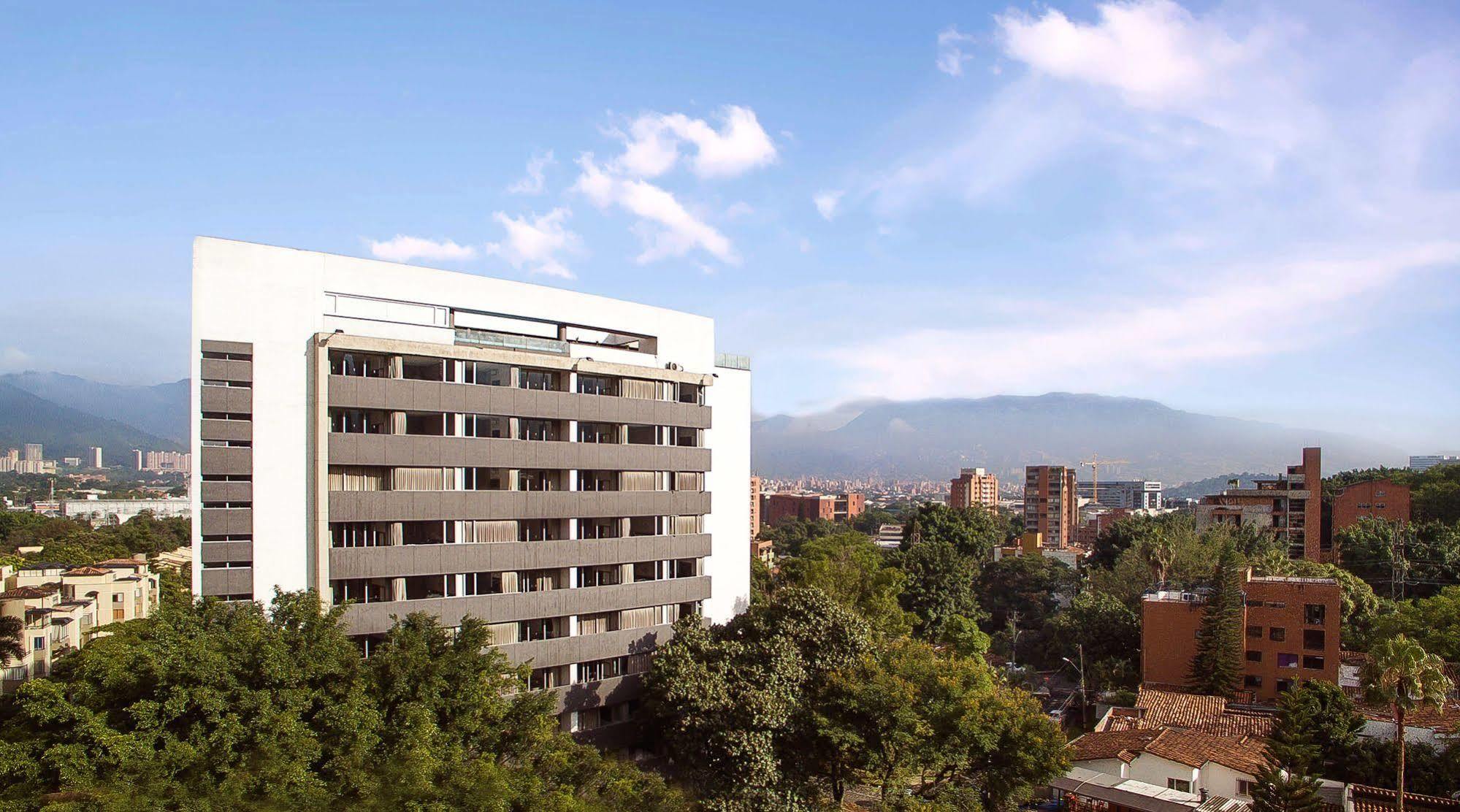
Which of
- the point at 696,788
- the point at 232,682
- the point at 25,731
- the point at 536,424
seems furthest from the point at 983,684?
the point at 25,731

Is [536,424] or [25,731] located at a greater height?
[536,424]

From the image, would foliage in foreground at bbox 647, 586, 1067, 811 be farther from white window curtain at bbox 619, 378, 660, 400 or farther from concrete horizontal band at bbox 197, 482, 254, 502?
concrete horizontal band at bbox 197, 482, 254, 502

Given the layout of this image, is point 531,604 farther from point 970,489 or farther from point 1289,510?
point 970,489

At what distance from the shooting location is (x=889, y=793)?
20766 millimetres

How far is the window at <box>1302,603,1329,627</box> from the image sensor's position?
109ft

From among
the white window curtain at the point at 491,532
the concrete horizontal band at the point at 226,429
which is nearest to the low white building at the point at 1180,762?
the white window curtain at the point at 491,532

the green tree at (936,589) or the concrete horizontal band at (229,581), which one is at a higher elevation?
the concrete horizontal band at (229,581)

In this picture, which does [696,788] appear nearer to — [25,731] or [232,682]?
[232,682]

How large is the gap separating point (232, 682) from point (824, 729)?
12364 mm

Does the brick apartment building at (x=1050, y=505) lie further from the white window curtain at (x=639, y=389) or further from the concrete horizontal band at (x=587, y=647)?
the white window curtain at (x=639, y=389)

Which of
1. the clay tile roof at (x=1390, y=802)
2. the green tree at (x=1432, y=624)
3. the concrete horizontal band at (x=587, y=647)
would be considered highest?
the concrete horizontal band at (x=587, y=647)

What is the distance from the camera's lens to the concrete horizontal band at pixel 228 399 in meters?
19.4

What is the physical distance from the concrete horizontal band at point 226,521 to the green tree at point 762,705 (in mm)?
10290

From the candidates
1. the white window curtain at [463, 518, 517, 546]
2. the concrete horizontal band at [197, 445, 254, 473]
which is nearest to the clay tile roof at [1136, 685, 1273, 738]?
the white window curtain at [463, 518, 517, 546]
